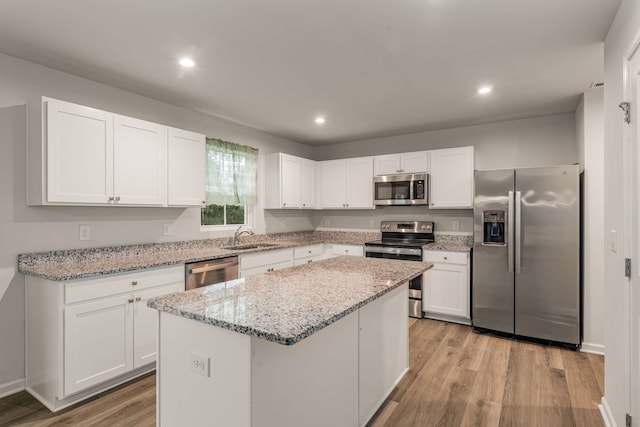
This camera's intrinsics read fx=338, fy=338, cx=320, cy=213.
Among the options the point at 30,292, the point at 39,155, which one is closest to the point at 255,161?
the point at 39,155

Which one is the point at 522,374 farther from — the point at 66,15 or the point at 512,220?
the point at 66,15

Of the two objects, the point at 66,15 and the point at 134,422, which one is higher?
the point at 66,15

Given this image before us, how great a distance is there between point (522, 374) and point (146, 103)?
4162mm

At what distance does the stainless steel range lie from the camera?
165 inches

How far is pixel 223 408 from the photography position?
1.33 m

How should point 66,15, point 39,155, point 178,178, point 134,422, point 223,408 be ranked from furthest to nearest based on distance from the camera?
1. point 178,178
2. point 39,155
3. point 134,422
4. point 66,15
5. point 223,408

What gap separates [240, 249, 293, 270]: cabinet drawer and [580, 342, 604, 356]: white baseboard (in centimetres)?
316

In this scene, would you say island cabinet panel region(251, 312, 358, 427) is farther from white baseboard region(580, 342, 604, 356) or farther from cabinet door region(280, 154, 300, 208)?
cabinet door region(280, 154, 300, 208)

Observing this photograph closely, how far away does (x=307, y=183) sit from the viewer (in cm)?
520

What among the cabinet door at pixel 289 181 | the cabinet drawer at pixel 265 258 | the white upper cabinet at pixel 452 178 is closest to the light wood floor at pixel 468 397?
the cabinet drawer at pixel 265 258

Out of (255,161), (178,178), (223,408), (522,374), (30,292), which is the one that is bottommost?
(522,374)

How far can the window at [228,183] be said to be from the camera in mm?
4043

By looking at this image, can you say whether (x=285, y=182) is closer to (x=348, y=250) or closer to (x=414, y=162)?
(x=348, y=250)

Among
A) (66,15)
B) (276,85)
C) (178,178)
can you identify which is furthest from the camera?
(178,178)
